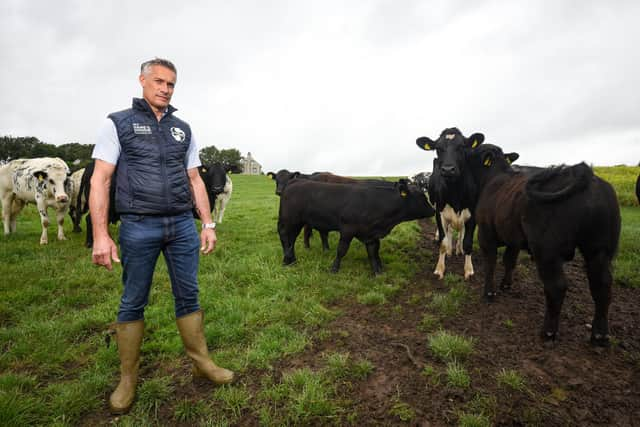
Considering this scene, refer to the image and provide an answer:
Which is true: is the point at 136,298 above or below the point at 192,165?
below

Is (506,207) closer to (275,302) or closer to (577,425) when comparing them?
(577,425)

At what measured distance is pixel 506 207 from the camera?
169 inches

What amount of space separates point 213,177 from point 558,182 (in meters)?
10.8

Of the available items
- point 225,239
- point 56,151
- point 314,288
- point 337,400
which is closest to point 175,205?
point 337,400

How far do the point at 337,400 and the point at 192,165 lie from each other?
8.27 ft

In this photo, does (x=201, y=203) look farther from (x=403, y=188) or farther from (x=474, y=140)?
(x=474, y=140)

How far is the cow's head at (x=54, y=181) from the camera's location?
853 centimetres

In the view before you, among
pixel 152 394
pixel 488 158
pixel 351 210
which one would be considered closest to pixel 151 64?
pixel 152 394

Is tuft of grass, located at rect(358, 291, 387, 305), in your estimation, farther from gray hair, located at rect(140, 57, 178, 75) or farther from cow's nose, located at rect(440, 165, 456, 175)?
gray hair, located at rect(140, 57, 178, 75)

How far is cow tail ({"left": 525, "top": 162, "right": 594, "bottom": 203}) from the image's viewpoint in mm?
3260

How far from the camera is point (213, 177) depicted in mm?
12203

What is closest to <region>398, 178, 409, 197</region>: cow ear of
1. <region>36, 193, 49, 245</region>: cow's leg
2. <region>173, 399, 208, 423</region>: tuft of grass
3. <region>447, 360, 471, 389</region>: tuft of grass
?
<region>447, 360, 471, 389</region>: tuft of grass

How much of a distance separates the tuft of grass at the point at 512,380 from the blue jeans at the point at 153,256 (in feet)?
9.63

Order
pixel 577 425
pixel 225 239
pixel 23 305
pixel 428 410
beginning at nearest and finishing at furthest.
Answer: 1. pixel 577 425
2. pixel 428 410
3. pixel 23 305
4. pixel 225 239
